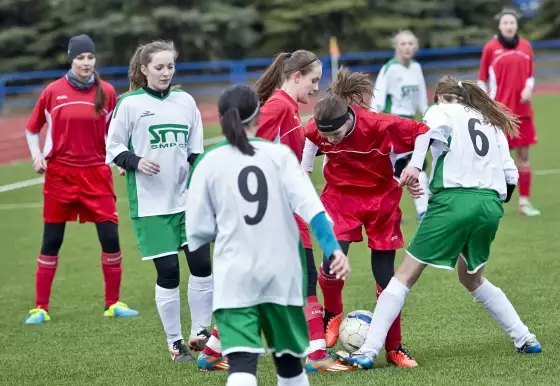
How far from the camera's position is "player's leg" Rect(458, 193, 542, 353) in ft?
21.7

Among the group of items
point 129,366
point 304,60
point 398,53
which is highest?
point 304,60

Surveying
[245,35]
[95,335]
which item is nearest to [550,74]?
[245,35]

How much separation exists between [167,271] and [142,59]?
1.39 metres

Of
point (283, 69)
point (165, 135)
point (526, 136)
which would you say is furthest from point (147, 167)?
point (526, 136)

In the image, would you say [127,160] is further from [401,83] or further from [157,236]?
[401,83]

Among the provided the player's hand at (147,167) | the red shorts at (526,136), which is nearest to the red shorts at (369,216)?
the player's hand at (147,167)

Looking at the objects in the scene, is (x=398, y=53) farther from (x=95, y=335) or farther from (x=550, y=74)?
(x=550, y=74)

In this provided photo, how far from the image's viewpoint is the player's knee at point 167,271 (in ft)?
23.7

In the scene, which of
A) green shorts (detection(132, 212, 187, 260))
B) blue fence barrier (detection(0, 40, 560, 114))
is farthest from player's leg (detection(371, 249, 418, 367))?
blue fence barrier (detection(0, 40, 560, 114))

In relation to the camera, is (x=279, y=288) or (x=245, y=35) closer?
(x=279, y=288)

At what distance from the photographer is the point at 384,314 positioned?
6.58 metres

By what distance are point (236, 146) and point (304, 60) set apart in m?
1.71

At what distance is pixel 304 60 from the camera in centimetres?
673

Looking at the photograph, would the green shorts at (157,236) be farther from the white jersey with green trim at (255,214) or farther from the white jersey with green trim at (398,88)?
the white jersey with green trim at (398,88)
